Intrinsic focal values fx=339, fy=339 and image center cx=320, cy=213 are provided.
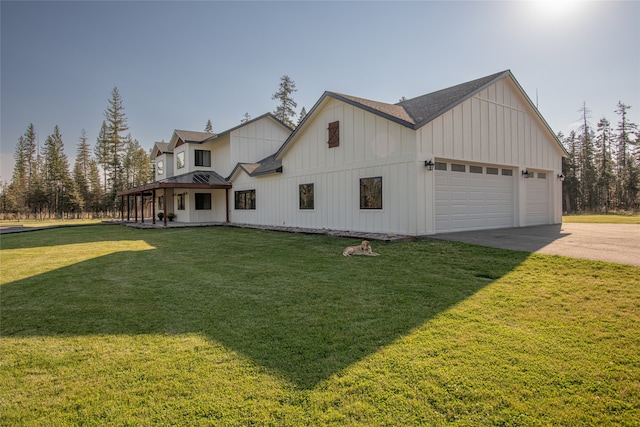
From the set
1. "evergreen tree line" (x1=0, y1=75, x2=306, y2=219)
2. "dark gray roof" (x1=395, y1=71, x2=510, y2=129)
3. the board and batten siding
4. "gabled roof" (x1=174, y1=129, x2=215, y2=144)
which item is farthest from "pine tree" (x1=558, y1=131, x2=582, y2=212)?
"gabled roof" (x1=174, y1=129, x2=215, y2=144)

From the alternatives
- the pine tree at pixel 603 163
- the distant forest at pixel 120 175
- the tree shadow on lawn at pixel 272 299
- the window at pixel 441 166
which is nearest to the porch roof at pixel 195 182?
the tree shadow on lawn at pixel 272 299

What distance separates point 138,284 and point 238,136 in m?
17.2

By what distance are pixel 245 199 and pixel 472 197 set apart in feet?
41.5

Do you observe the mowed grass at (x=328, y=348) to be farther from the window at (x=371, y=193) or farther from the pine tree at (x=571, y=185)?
the pine tree at (x=571, y=185)

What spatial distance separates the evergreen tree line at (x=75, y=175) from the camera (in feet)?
132

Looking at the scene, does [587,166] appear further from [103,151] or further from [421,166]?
[103,151]

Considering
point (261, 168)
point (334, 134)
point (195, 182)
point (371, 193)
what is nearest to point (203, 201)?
point (195, 182)

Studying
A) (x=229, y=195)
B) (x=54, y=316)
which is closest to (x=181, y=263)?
(x=54, y=316)

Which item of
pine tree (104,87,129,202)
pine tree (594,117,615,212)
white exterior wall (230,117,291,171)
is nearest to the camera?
white exterior wall (230,117,291,171)

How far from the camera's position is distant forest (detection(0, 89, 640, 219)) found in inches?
1566

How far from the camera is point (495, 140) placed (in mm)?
12859

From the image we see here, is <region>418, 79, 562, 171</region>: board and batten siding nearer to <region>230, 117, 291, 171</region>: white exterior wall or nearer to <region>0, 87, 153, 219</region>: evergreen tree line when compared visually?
<region>230, 117, 291, 171</region>: white exterior wall

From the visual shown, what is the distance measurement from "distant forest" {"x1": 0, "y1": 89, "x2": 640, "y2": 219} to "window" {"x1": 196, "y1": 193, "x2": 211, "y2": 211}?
860 inches

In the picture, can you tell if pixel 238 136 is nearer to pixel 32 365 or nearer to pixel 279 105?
pixel 32 365
